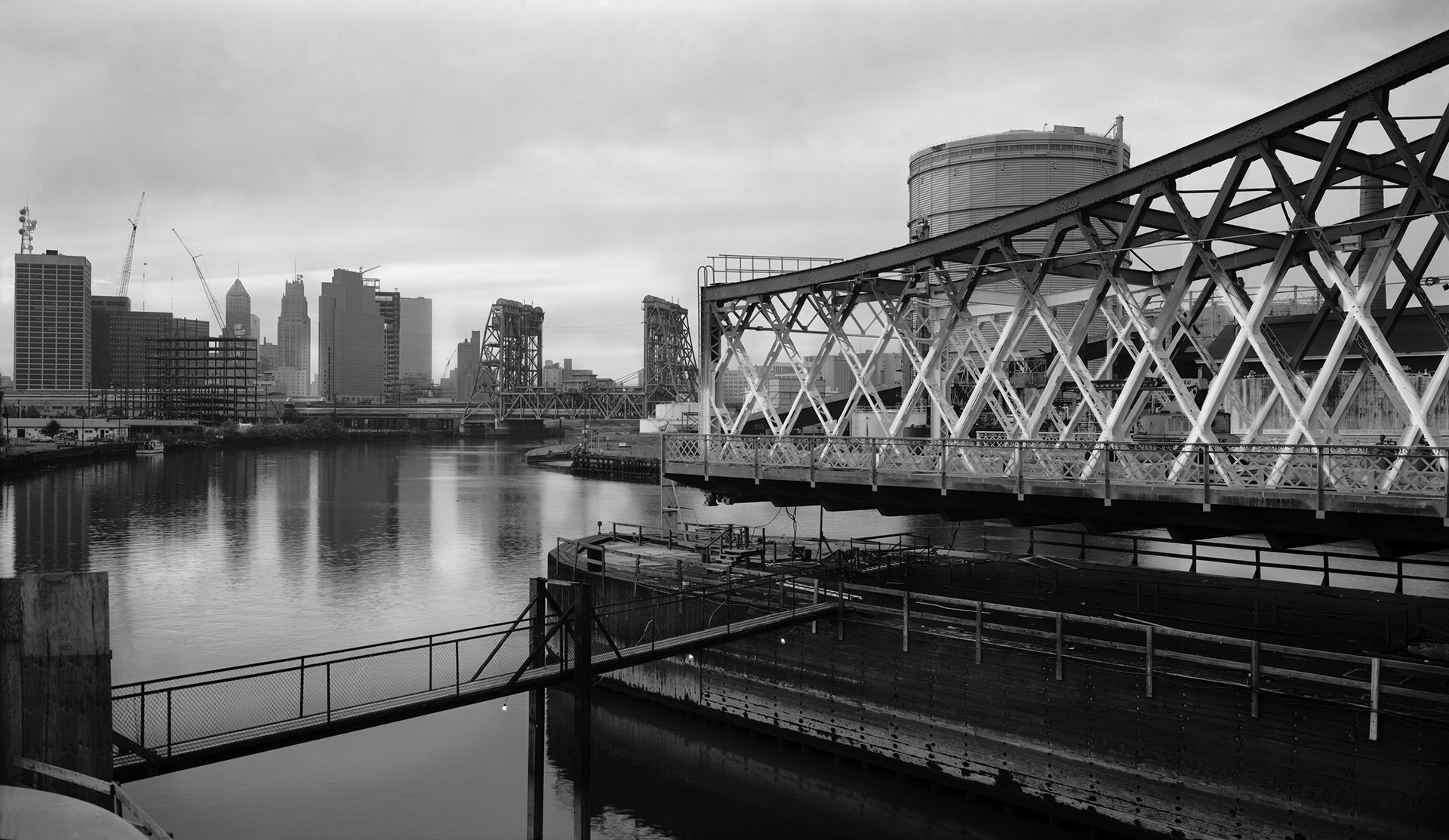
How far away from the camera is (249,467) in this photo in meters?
127

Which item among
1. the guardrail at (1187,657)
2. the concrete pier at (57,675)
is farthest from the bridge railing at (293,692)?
the guardrail at (1187,657)

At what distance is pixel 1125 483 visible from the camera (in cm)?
1959

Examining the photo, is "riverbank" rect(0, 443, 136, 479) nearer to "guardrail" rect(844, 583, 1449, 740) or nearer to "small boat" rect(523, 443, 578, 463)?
"small boat" rect(523, 443, 578, 463)

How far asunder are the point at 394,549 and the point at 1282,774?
162 feet

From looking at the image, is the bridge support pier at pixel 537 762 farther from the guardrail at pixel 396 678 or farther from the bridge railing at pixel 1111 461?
the bridge railing at pixel 1111 461

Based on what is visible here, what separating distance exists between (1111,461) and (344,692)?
1734cm

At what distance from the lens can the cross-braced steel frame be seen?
182750 mm

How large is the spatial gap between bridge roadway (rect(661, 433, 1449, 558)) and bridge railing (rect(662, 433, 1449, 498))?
0.04 meters

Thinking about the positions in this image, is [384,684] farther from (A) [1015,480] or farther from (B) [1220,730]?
(B) [1220,730]

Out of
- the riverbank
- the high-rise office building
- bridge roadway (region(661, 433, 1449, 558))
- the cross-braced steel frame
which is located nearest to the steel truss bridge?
bridge roadway (region(661, 433, 1449, 558))

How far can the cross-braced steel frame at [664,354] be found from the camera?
600 ft

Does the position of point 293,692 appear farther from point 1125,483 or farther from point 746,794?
point 1125,483

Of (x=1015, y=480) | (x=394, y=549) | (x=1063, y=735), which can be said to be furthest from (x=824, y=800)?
(x=394, y=549)

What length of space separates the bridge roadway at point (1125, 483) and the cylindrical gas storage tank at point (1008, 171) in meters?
45.4
